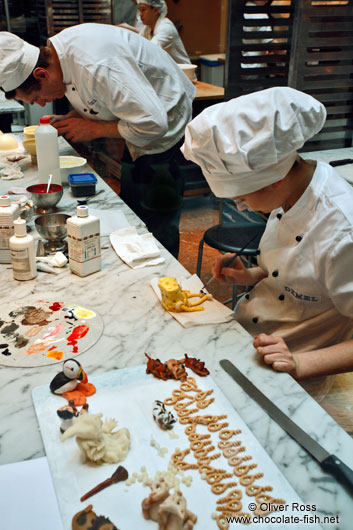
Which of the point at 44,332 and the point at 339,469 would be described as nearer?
the point at 339,469

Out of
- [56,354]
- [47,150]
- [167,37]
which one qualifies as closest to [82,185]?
[47,150]

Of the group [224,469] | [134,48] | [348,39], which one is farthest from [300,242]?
[348,39]

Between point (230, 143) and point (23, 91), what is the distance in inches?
65.2

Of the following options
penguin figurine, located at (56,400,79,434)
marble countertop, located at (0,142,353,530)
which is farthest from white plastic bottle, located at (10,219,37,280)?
penguin figurine, located at (56,400,79,434)

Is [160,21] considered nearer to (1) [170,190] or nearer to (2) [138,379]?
(1) [170,190]

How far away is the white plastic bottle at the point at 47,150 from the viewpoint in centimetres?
226

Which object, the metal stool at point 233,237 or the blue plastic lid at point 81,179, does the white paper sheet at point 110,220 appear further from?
the metal stool at point 233,237

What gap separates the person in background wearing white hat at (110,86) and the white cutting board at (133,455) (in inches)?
62.7

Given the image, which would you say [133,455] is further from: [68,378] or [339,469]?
[339,469]

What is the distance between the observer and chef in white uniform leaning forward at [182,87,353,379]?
4.40 feet

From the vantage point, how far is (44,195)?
210 centimetres

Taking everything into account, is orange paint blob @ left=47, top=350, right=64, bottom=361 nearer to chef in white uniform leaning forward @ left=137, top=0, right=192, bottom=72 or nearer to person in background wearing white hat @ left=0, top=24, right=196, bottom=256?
person in background wearing white hat @ left=0, top=24, right=196, bottom=256

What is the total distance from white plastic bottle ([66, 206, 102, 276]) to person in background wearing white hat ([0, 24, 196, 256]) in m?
1.00

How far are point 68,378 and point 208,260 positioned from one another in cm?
288
